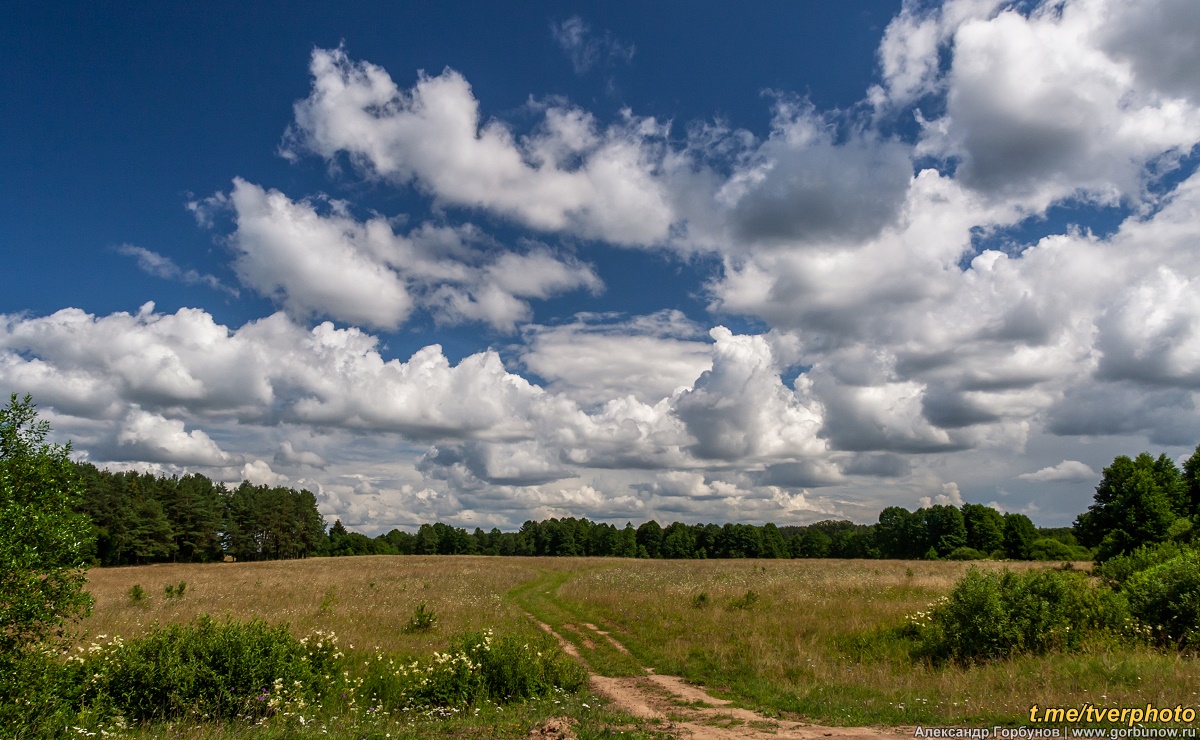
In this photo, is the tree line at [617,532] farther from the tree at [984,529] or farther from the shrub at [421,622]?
the shrub at [421,622]

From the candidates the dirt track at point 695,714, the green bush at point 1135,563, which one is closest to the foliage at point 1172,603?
the green bush at point 1135,563

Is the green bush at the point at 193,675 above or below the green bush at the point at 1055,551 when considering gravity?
above

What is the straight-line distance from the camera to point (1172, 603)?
14977mm

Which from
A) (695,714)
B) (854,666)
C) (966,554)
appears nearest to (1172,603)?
(854,666)

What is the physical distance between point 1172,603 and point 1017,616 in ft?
12.2

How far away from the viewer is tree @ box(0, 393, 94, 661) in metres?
8.04

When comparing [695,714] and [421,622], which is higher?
[695,714]

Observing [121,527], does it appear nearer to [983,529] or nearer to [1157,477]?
[1157,477]

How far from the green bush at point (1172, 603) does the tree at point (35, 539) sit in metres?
21.8

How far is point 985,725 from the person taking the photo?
9984 mm

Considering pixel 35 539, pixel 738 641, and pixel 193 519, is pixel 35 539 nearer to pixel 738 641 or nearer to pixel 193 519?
pixel 738 641

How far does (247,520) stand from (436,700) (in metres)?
95.4

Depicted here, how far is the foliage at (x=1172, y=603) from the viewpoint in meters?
14.4

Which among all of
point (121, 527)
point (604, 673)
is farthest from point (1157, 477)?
point (121, 527)
